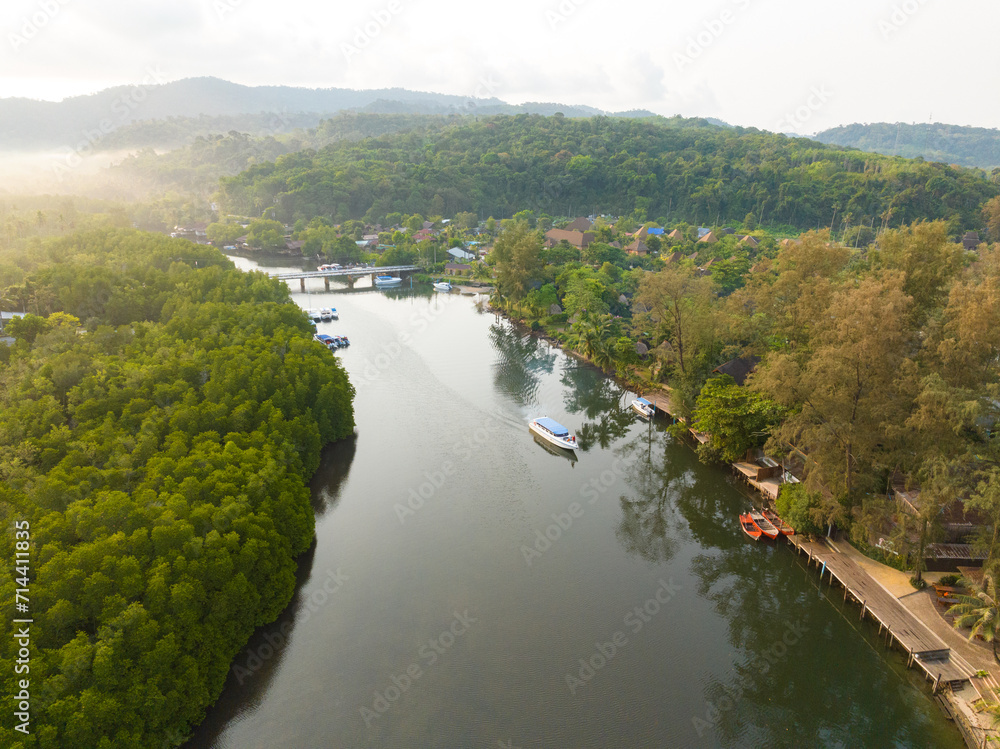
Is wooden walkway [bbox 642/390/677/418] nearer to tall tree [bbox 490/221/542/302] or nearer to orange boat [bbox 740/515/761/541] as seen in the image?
orange boat [bbox 740/515/761/541]

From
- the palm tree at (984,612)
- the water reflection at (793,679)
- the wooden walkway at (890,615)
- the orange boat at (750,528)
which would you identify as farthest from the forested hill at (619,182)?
the palm tree at (984,612)

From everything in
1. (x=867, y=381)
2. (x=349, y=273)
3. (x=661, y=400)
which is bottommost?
(x=661, y=400)

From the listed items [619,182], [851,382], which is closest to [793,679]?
[851,382]

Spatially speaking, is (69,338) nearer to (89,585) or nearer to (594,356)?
(89,585)

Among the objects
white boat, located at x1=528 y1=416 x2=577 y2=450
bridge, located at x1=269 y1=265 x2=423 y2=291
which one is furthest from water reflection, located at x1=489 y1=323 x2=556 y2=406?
bridge, located at x1=269 y1=265 x2=423 y2=291

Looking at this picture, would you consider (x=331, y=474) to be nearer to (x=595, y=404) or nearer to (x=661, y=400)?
(x=595, y=404)

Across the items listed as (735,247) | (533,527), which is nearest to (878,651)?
(533,527)
